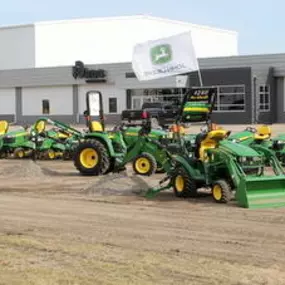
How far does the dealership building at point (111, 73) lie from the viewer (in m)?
50.1

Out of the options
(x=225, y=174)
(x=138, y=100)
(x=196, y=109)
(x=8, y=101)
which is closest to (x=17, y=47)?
(x=8, y=101)

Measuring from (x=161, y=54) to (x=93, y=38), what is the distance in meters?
53.6

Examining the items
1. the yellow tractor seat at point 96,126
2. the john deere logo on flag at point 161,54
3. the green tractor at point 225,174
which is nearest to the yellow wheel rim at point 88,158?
the yellow tractor seat at point 96,126

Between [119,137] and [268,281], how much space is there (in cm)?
1118

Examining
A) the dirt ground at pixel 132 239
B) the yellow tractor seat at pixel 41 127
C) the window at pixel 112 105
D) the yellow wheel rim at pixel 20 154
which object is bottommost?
the dirt ground at pixel 132 239

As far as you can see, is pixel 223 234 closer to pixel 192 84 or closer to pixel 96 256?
pixel 96 256

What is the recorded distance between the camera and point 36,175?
17266 mm

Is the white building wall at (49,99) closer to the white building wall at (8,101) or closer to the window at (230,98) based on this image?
the white building wall at (8,101)

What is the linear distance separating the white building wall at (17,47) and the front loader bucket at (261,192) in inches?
2427

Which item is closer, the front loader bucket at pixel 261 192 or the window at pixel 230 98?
the front loader bucket at pixel 261 192

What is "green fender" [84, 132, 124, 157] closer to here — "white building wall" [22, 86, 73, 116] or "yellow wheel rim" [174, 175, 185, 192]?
"yellow wheel rim" [174, 175, 185, 192]

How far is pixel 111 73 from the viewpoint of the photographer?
57.8 m

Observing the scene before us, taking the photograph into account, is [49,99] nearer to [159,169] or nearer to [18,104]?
[18,104]

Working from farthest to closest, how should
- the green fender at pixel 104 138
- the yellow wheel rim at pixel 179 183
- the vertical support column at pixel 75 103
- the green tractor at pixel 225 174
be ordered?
the vertical support column at pixel 75 103, the green fender at pixel 104 138, the yellow wheel rim at pixel 179 183, the green tractor at pixel 225 174
